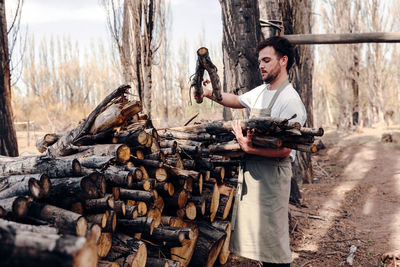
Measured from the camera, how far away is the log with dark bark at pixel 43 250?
1219mm

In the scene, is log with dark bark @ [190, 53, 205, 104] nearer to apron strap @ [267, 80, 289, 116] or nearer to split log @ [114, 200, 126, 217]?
apron strap @ [267, 80, 289, 116]

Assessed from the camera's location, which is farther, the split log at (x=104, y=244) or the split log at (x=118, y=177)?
the split log at (x=118, y=177)

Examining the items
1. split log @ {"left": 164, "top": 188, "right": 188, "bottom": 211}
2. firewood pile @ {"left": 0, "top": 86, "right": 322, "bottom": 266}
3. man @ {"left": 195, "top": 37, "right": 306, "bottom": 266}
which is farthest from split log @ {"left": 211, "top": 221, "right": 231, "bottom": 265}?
man @ {"left": 195, "top": 37, "right": 306, "bottom": 266}

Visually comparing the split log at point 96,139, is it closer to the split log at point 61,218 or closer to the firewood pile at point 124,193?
the firewood pile at point 124,193

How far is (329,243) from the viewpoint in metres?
4.13

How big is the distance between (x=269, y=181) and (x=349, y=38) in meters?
2.89

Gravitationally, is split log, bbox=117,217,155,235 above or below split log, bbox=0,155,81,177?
below

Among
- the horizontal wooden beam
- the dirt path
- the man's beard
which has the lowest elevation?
the dirt path

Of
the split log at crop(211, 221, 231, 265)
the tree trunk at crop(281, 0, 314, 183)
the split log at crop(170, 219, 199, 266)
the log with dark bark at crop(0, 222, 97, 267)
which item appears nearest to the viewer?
the log with dark bark at crop(0, 222, 97, 267)

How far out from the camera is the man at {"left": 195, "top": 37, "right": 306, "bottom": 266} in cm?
257

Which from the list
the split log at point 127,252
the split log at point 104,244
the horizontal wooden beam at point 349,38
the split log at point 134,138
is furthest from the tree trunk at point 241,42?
the split log at point 104,244

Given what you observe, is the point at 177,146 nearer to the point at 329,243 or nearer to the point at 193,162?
the point at 193,162

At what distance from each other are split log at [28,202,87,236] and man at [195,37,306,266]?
122 cm

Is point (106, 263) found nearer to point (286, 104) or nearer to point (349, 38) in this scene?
point (286, 104)
